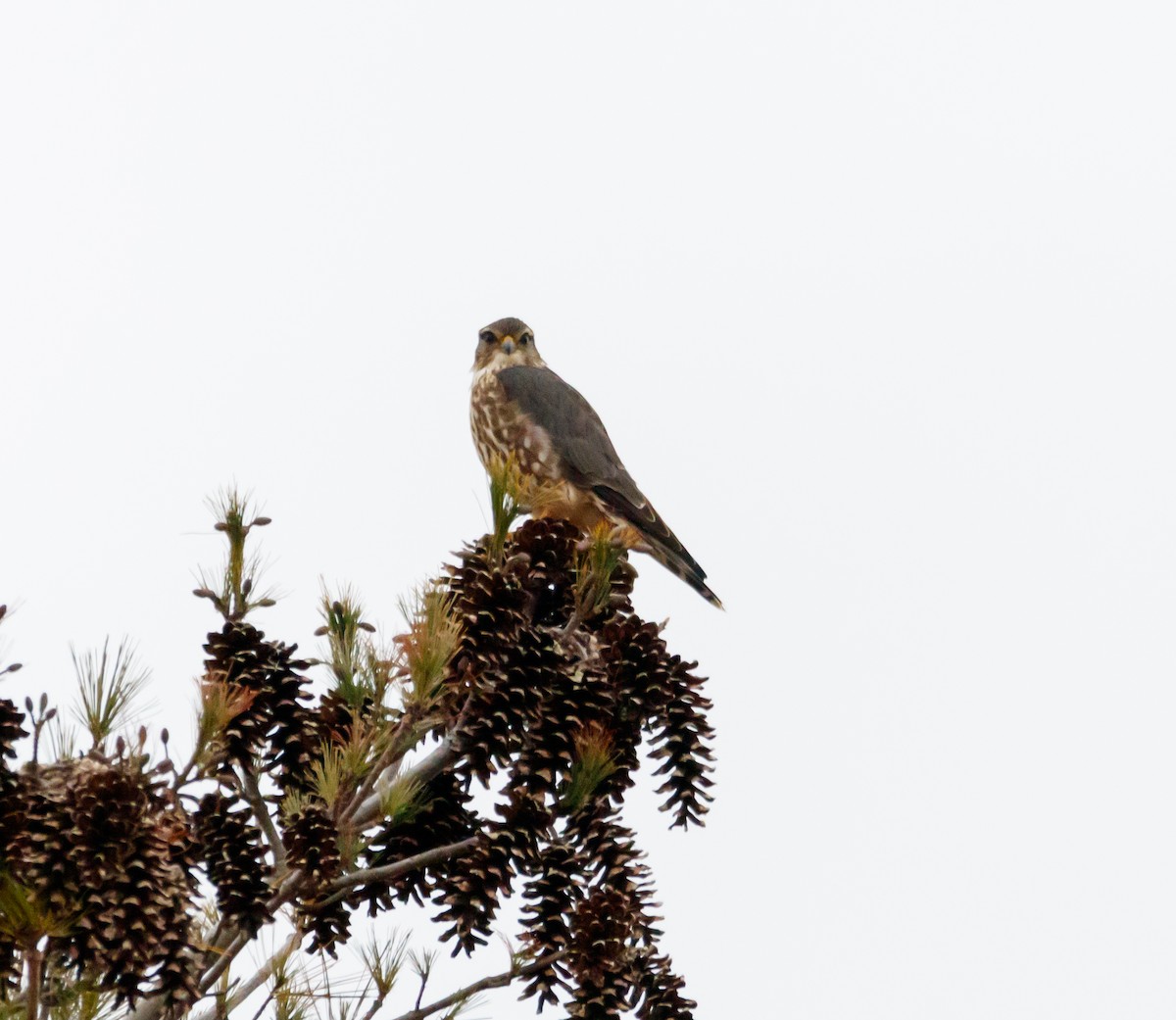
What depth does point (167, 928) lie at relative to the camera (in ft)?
7.73

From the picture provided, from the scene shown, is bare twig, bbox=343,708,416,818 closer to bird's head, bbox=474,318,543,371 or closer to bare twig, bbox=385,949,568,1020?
bare twig, bbox=385,949,568,1020

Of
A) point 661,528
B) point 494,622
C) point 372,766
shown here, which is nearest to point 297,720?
point 372,766

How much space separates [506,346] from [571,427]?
993 mm

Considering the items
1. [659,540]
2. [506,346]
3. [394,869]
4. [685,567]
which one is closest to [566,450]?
[659,540]

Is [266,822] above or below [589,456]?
below

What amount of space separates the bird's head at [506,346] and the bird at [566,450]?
7.1 inches

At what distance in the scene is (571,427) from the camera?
21.5 feet

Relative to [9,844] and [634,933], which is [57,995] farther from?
[634,933]

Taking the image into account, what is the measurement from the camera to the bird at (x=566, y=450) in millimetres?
6148

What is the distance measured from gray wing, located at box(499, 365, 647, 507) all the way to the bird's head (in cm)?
36

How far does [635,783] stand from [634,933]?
14.1 inches

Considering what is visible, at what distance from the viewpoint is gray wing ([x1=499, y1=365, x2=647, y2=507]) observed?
6336 millimetres

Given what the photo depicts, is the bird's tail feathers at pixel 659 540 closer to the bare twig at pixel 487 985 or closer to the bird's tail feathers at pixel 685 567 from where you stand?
the bird's tail feathers at pixel 685 567

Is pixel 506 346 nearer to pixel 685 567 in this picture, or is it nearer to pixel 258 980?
pixel 685 567
